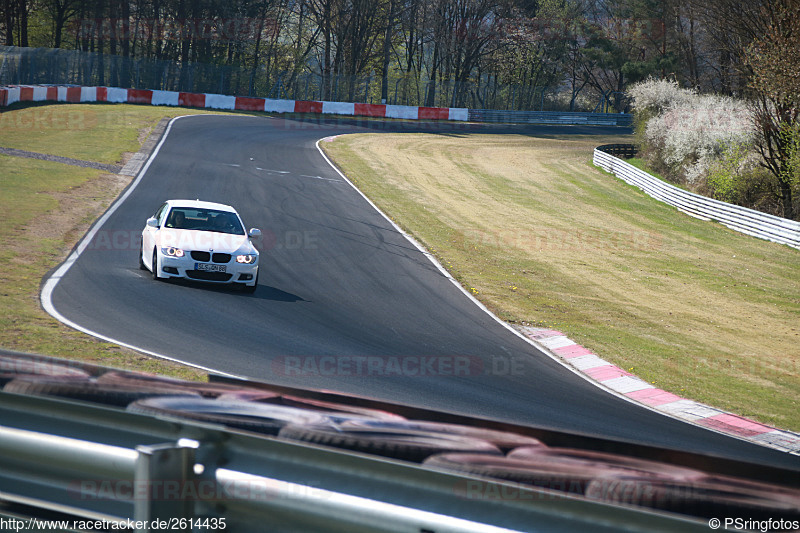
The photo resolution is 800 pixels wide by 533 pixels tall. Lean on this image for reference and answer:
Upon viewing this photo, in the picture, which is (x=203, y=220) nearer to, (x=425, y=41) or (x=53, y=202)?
(x=53, y=202)

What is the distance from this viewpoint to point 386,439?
235 cm

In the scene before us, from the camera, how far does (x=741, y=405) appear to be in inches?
453

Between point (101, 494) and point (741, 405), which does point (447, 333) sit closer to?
point (741, 405)

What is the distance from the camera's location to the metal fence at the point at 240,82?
45906 millimetres

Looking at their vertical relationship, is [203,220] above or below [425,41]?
below

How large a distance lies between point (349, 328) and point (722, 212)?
934 inches

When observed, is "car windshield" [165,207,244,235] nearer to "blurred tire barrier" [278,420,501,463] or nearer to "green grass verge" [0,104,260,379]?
"green grass verge" [0,104,260,379]

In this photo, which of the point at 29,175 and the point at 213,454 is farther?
the point at 29,175

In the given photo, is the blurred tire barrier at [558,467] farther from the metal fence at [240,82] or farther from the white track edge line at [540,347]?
the metal fence at [240,82]

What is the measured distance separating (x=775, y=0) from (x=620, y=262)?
676 inches

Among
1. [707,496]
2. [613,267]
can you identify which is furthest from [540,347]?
[707,496]

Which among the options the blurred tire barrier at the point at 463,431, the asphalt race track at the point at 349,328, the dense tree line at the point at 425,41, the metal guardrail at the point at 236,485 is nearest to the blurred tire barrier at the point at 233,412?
the metal guardrail at the point at 236,485

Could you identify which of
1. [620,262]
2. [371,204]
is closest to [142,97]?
[371,204]

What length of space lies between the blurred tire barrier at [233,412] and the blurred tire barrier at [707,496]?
0.98 m
